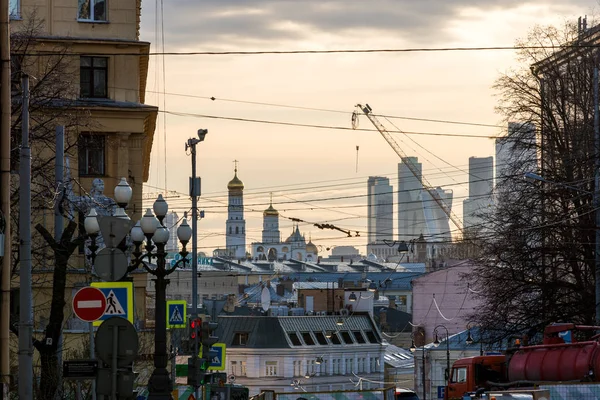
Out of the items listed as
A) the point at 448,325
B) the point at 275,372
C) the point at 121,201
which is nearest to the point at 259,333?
the point at 275,372

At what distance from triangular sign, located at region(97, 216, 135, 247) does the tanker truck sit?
13.1 m

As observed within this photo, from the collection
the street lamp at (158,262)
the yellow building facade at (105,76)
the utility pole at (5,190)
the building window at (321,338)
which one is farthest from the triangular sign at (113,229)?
the building window at (321,338)

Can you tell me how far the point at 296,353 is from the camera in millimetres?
132375

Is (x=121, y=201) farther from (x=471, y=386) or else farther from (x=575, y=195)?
(x=575, y=195)

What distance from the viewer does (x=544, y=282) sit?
52281 millimetres

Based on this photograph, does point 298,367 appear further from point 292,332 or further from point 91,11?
point 91,11

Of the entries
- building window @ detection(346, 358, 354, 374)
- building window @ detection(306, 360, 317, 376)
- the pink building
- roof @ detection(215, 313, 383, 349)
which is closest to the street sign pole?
the pink building

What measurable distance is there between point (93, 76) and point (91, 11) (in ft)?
7.19

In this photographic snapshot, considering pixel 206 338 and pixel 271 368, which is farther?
pixel 271 368

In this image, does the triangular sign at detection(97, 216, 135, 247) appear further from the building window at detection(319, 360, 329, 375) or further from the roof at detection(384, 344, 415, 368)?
the roof at detection(384, 344, 415, 368)

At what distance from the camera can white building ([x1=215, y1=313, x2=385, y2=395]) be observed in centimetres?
13038

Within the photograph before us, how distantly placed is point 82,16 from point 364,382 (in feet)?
294

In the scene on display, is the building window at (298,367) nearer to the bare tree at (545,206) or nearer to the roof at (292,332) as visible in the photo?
the roof at (292,332)

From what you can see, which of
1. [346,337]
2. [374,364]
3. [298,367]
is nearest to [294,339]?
[298,367]
